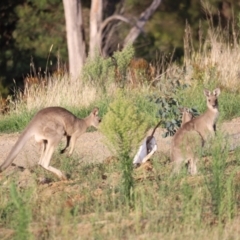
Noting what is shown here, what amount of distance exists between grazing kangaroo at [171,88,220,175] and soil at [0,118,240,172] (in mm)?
763

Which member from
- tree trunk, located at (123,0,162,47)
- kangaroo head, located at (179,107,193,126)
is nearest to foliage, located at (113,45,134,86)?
kangaroo head, located at (179,107,193,126)

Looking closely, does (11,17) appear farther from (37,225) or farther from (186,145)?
(37,225)

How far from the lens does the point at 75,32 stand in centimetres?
2352

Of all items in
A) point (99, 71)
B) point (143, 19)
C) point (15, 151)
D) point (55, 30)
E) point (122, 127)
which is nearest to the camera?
point (122, 127)

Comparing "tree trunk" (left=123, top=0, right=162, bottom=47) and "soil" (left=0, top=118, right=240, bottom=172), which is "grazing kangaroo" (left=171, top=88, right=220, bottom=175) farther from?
"tree trunk" (left=123, top=0, right=162, bottom=47)

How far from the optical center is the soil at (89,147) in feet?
37.3

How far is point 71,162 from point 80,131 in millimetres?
755

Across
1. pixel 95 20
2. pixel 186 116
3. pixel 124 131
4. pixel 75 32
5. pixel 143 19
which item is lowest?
pixel 143 19

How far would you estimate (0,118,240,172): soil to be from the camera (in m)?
11.4

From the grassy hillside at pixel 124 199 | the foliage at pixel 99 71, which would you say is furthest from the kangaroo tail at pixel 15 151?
the foliage at pixel 99 71

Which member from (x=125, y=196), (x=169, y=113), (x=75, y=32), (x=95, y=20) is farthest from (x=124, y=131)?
(x=95, y=20)

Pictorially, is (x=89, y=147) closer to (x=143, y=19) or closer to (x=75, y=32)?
(x=75, y=32)

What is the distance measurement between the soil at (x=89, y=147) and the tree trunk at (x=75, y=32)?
33.5 ft

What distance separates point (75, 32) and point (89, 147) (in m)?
11.7
